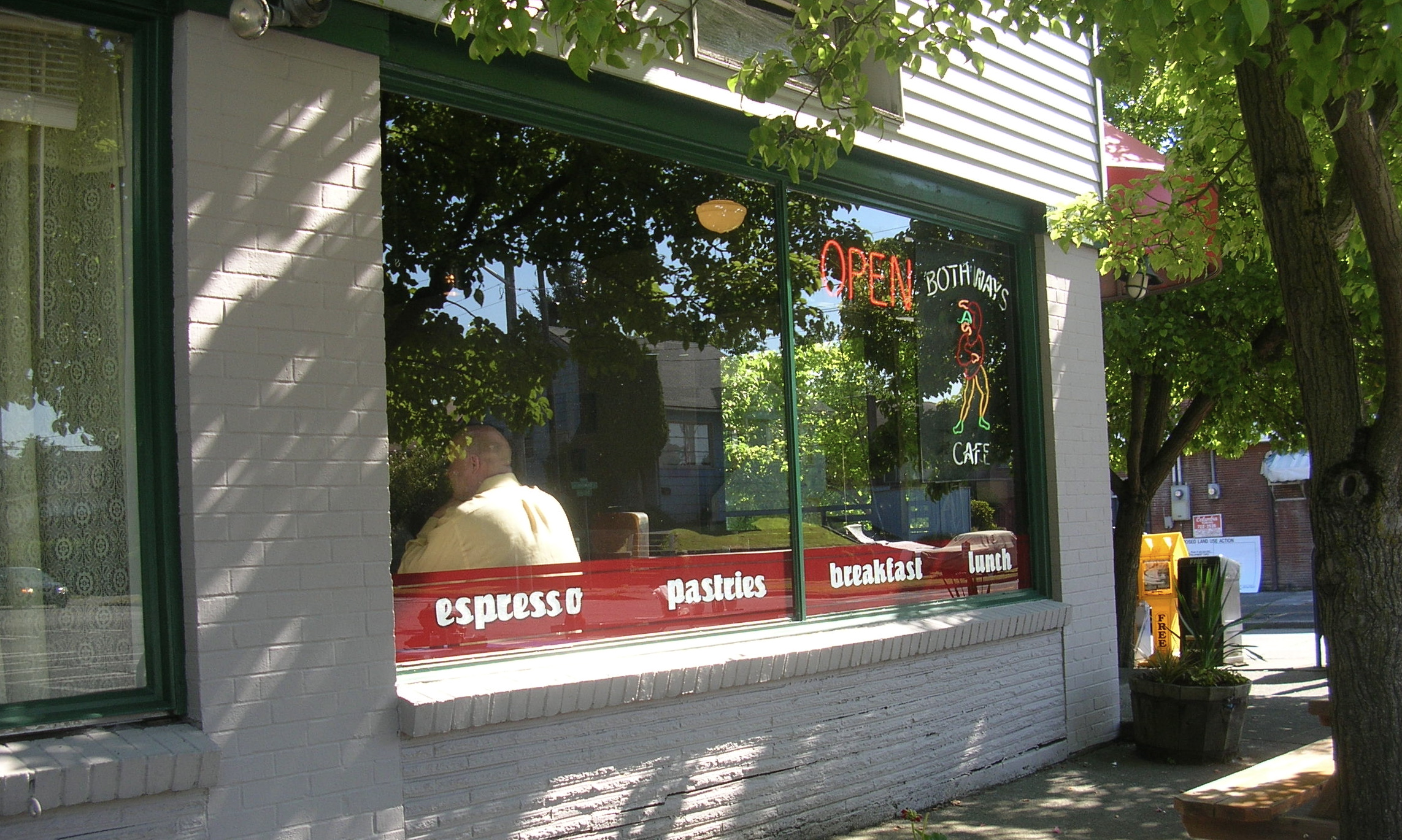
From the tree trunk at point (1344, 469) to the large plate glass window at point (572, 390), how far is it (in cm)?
237

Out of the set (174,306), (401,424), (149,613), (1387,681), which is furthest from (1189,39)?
(149,613)

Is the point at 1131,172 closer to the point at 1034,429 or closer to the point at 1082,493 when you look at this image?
the point at 1034,429

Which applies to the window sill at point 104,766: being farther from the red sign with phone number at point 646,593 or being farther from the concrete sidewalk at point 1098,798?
the concrete sidewalk at point 1098,798

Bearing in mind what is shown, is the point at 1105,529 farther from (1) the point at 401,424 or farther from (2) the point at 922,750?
(1) the point at 401,424

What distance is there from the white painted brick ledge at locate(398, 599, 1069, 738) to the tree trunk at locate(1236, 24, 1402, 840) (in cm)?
218

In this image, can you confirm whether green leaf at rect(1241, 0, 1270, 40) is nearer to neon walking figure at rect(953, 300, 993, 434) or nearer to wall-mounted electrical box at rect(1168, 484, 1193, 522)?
neon walking figure at rect(953, 300, 993, 434)

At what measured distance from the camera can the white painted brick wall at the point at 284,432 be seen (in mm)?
3623

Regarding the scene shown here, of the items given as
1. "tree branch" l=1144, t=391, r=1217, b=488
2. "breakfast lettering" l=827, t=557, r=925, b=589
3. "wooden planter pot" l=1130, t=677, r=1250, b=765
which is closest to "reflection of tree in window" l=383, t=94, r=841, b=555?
"breakfast lettering" l=827, t=557, r=925, b=589

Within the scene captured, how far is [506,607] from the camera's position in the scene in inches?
180

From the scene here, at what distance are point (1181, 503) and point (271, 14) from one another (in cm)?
3008

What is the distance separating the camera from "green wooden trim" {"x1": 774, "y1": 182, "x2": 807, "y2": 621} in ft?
18.8

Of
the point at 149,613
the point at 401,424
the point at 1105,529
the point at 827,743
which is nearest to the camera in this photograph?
the point at 149,613

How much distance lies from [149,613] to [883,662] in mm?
3530

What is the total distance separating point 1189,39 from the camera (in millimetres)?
3617
